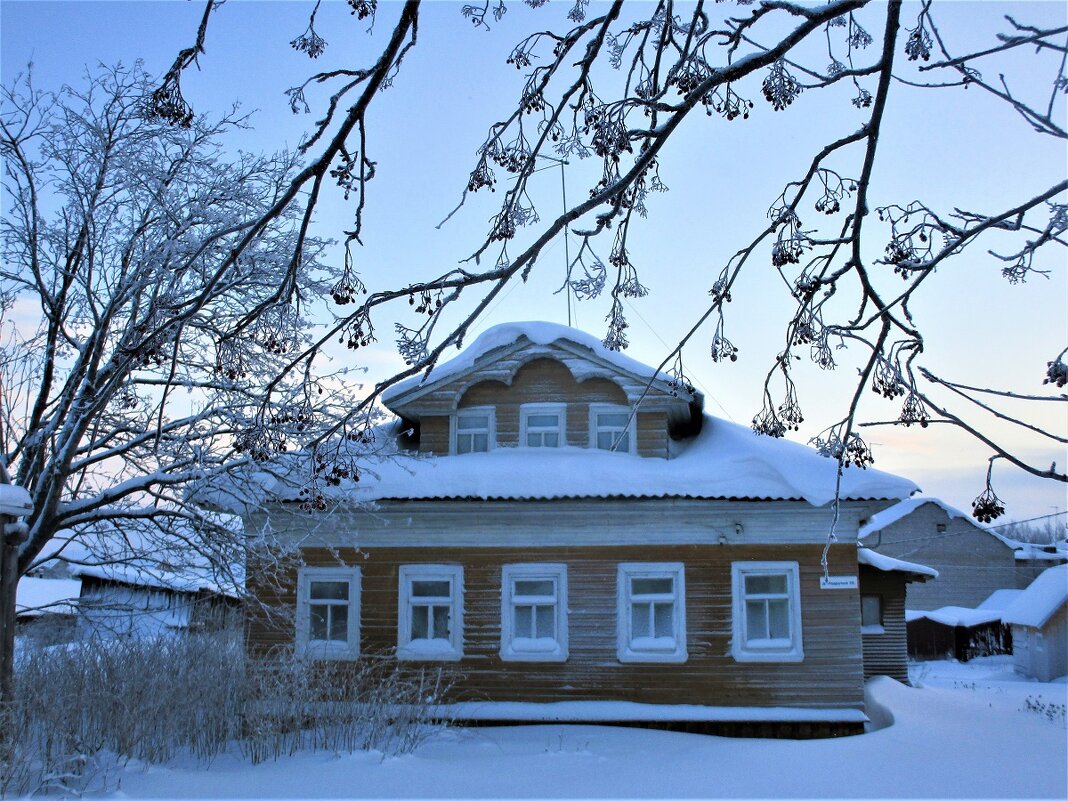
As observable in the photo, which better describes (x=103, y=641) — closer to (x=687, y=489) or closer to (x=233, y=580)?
(x=233, y=580)

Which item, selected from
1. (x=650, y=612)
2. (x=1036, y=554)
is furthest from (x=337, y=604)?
(x=1036, y=554)

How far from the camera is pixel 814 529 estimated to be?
13.6m

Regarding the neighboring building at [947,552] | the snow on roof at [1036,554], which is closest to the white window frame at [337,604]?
the neighboring building at [947,552]

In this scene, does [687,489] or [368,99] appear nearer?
[368,99]

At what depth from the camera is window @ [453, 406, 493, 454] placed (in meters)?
15.2

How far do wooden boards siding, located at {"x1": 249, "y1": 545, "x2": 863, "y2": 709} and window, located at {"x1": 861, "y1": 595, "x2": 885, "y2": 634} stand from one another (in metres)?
9.96

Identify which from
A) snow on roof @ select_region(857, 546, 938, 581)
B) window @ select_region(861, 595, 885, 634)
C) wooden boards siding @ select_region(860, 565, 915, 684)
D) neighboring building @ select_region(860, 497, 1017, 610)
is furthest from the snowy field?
neighboring building @ select_region(860, 497, 1017, 610)

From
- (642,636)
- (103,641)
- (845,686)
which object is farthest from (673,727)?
(103,641)

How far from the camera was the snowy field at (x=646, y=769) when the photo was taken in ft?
29.5

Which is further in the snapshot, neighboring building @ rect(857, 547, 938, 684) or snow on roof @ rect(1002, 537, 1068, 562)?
snow on roof @ rect(1002, 537, 1068, 562)

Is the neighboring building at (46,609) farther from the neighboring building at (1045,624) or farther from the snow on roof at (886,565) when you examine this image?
the neighboring building at (1045,624)

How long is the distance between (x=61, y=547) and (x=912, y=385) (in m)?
12.9

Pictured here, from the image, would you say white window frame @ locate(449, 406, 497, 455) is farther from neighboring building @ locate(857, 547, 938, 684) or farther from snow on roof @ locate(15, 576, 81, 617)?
snow on roof @ locate(15, 576, 81, 617)

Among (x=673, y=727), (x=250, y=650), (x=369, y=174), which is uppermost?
(x=369, y=174)
